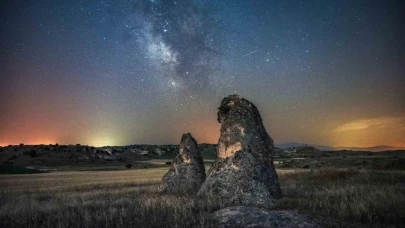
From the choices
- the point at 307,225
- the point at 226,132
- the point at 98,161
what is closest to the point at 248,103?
the point at 226,132

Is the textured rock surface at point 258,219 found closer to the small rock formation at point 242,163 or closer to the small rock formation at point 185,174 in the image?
the small rock formation at point 242,163

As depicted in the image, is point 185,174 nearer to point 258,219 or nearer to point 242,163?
point 242,163

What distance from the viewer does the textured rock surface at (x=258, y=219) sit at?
386 inches

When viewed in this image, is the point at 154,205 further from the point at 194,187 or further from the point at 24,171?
the point at 24,171

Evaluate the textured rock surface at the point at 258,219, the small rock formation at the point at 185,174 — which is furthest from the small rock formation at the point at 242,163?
the textured rock surface at the point at 258,219

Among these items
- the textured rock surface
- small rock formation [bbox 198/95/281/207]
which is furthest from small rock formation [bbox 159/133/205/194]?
the textured rock surface

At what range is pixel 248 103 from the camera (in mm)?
20203

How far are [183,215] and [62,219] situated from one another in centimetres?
418

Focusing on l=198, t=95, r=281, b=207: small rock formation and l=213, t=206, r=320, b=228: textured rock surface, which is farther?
l=198, t=95, r=281, b=207: small rock formation

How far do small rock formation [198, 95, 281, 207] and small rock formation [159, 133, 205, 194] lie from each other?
4.05 metres

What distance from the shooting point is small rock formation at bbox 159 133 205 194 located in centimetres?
2202

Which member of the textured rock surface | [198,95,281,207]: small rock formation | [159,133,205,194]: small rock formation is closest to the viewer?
the textured rock surface

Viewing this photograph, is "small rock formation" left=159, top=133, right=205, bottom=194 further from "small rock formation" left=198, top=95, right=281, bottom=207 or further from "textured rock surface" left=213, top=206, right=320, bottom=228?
"textured rock surface" left=213, top=206, right=320, bottom=228

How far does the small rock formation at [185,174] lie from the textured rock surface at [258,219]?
35.1 ft
